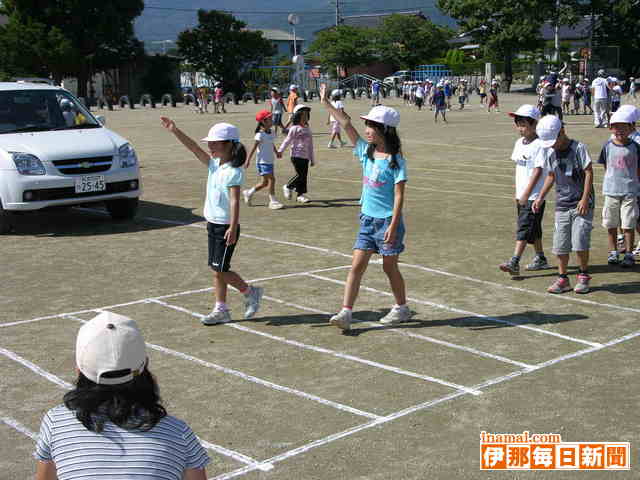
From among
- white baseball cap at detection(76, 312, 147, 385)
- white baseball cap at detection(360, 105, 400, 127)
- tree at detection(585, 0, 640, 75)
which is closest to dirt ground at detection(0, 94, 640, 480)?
white baseball cap at detection(360, 105, 400, 127)

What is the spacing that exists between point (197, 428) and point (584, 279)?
462cm

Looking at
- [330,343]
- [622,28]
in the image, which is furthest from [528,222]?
[622,28]

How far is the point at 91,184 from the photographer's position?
11969 millimetres

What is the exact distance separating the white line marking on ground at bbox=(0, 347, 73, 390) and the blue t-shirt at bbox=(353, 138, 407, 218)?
277 centimetres

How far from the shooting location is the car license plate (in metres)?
11.9

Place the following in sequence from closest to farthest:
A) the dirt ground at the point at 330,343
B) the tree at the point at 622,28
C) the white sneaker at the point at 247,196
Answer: the dirt ground at the point at 330,343
the white sneaker at the point at 247,196
the tree at the point at 622,28

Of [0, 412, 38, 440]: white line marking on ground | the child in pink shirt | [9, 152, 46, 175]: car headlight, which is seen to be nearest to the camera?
[0, 412, 38, 440]: white line marking on ground

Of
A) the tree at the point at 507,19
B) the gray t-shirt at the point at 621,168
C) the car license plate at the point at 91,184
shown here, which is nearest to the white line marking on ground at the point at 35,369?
the car license plate at the point at 91,184

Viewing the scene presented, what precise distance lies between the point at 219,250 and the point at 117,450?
4.75 m

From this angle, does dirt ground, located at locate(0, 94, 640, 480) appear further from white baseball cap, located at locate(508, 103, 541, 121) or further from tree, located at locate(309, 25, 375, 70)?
tree, located at locate(309, 25, 375, 70)

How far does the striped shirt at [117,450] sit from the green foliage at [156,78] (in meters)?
67.9

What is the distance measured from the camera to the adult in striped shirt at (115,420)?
268 cm

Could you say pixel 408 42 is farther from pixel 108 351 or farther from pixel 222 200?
pixel 108 351

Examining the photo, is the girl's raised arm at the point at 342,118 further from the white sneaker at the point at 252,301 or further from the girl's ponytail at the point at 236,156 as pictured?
the white sneaker at the point at 252,301
